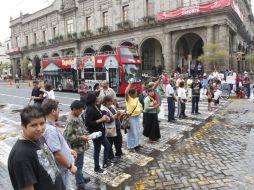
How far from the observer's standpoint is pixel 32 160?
2.24 m

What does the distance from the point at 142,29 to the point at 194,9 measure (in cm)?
673

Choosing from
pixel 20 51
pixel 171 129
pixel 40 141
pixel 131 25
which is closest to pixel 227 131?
pixel 171 129

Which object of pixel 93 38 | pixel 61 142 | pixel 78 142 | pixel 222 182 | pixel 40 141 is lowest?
pixel 222 182

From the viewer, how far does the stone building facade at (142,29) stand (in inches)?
900

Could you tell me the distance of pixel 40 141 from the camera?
2.50 m

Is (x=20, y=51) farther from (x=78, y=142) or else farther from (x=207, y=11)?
(x=78, y=142)

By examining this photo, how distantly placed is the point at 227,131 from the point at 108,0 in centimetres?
2706

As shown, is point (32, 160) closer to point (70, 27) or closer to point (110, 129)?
point (110, 129)

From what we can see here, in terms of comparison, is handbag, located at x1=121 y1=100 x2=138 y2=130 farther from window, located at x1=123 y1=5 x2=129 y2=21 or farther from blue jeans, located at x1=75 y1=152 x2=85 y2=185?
window, located at x1=123 y1=5 x2=129 y2=21

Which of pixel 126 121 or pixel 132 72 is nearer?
pixel 126 121

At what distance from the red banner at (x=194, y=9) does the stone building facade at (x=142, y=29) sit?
0.15 m

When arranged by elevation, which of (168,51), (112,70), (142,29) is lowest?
(112,70)

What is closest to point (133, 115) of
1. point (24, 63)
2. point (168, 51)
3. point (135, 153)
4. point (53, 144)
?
point (135, 153)

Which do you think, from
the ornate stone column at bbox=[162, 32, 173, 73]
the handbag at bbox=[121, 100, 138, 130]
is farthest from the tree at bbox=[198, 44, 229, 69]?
the handbag at bbox=[121, 100, 138, 130]
